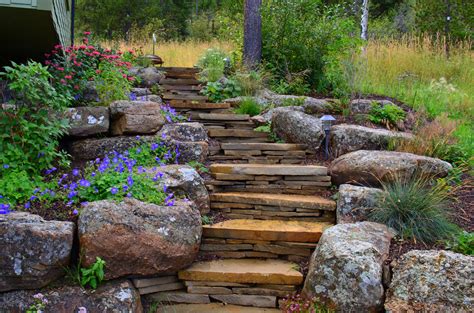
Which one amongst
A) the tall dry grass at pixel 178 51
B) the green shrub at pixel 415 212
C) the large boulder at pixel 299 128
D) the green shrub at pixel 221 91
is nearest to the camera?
the green shrub at pixel 415 212

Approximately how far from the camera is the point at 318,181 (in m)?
Result: 4.83

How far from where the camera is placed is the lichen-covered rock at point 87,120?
16.3 ft

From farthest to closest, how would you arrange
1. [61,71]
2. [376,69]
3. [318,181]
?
[376,69], [61,71], [318,181]

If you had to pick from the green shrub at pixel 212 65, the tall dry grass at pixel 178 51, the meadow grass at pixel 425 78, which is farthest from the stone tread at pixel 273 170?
the tall dry grass at pixel 178 51

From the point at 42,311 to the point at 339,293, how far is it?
2.11 m

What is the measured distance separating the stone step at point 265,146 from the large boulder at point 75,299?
96.3 inches

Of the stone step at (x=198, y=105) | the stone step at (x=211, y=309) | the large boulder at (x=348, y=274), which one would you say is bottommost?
the stone step at (x=211, y=309)

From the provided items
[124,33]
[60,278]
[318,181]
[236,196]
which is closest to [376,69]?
[318,181]

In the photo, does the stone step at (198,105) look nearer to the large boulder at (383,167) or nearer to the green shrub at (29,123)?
the large boulder at (383,167)

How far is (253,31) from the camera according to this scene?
28.4 feet

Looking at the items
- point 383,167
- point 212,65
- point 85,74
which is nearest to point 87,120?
point 85,74

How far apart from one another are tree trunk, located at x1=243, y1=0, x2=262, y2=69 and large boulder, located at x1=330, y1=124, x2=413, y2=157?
371 centimetres

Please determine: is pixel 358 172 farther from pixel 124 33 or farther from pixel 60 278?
pixel 124 33

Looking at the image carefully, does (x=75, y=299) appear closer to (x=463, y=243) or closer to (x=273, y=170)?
(x=273, y=170)
